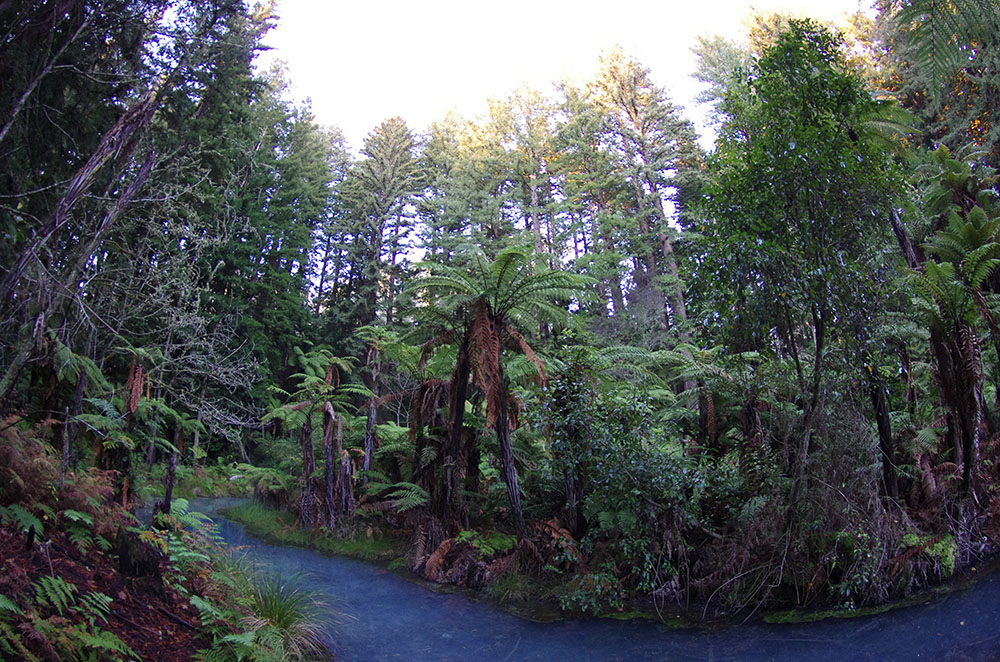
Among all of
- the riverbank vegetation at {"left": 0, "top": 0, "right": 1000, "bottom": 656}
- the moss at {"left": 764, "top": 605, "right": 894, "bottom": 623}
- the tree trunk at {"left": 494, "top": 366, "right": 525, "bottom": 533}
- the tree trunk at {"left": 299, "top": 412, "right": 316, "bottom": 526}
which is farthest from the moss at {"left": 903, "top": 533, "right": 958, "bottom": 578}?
the tree trunk at {"left": 299, "top": 412, "right": 316, "bottom": 526}

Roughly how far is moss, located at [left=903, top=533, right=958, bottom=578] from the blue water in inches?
9.3

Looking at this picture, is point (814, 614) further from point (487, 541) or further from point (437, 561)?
point (437, 561)

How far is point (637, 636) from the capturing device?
5.39 m

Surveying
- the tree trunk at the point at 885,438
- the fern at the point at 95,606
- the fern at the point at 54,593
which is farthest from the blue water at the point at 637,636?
the fern at the point at 54,593

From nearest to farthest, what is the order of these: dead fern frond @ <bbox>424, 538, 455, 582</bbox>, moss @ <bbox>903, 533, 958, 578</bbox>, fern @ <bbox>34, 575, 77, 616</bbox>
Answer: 1. fern @ <bbox>34, 575, 77, 616</bbox>
2. moss @ <bbox>903, 533, 958, 578</bbox>
3. dead fern frond @ <bbox>424, 538, 455, 582</bbox>

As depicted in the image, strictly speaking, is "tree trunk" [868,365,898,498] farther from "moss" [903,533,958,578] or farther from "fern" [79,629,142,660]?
"fern" [79,629,142,660]

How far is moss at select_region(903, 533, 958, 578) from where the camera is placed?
17.2 feet

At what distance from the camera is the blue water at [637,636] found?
4.41 metres

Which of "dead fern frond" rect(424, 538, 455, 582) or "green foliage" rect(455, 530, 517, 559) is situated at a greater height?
"green foliage" rect(455, 530, 517, 559)

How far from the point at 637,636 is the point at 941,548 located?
297 cm

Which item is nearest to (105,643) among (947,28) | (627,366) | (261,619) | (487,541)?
(261,619)

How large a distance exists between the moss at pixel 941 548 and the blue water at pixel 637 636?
0.24m

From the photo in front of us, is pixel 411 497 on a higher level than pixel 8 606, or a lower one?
higher

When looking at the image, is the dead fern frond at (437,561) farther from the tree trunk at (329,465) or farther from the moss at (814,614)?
the moss at (814,614)
